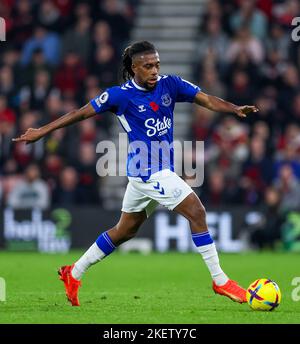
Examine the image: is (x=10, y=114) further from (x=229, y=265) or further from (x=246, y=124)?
(x=229, y=265)

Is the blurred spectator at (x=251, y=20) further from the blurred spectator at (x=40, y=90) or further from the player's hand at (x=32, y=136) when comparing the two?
the player's hand at (x=32, y=136)

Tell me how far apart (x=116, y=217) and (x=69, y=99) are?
Answer: 3300 millimetres

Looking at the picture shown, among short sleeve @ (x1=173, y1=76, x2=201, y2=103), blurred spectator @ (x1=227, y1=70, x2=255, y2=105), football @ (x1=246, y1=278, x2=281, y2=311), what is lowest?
football @ (x1=246, y1=278, x2=281, y2=311)

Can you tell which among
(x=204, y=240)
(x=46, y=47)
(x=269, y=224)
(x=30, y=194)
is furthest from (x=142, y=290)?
(x=46, y=47)

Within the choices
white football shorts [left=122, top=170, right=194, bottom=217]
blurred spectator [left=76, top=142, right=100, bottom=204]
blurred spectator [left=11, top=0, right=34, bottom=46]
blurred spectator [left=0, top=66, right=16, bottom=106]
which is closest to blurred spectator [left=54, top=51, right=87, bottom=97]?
blurred spectator [left=0, top=66, right=16, bottom=106]

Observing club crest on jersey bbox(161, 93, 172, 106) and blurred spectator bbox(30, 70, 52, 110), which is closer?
club crest on jersey bbox(161, 93, 172, 106)

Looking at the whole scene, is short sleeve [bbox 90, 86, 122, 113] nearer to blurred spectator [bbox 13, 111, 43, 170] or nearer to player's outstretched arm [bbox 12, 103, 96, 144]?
player's outstretched arm [bbox 12, 103, 96, 144]

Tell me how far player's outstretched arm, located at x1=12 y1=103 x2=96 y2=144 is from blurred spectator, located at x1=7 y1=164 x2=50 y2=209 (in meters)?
9.70

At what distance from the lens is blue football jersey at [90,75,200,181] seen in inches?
393

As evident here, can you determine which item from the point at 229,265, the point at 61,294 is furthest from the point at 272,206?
the point at 61,294

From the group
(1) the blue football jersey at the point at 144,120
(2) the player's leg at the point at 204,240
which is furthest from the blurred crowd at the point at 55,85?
(2) the player's leg at the point at 204,240

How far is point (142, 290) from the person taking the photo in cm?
1185

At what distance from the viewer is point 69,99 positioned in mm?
21297

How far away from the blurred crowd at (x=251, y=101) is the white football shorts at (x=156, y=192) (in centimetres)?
887
